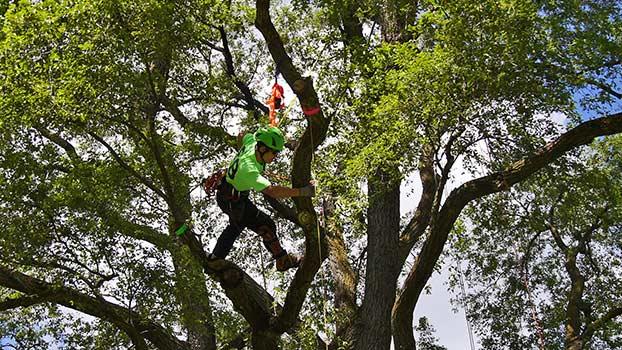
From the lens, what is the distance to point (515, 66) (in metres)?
6.39

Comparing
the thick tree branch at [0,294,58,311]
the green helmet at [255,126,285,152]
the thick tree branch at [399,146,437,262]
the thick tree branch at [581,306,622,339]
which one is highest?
the thick tree branch at [399,146,437,262]

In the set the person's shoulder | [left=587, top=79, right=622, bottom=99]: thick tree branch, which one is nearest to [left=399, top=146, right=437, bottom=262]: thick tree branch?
[left=587, top=79, right=622, bottom=99]: thick tree branch

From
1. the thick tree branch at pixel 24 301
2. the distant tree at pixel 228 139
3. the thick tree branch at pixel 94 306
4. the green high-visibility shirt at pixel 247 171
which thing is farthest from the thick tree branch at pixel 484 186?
the thick tree branch at pixel 24 301

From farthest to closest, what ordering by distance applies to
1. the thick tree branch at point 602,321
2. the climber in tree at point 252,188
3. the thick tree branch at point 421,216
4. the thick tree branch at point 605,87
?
the thick tree branch at point 602,321 → the thick tree branch at point 421,216 → the thick tree branch at point 605,87 → the climber in tree at point 252,188

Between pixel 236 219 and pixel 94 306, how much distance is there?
7.92 feet

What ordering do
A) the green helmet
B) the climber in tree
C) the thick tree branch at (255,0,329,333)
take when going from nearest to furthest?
the thick tree branch at (255,0,329,333)
the climber in tree
the green helmet

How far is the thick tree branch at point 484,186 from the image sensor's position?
6.89 meters

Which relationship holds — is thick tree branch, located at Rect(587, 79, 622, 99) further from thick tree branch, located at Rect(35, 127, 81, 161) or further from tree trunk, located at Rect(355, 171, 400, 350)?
thick tree branch, located at Rect(35, 127, 81, 161)

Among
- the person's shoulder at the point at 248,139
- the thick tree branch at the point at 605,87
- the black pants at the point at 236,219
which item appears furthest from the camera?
the thick tree branch at the point at 605,87

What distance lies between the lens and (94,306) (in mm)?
7094

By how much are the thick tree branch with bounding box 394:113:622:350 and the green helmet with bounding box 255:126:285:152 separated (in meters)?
2.86

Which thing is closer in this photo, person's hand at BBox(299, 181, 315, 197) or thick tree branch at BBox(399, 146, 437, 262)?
person's hand at BBox(299, 181, 315, 197)

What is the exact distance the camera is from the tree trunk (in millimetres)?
7852

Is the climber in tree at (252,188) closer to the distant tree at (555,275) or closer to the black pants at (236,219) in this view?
the black pants at (236,219)
